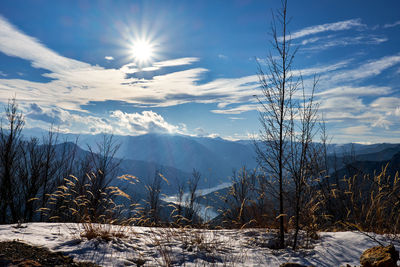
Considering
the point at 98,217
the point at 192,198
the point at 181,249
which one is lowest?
the point at 192,198

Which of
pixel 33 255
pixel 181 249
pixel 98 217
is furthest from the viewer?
pixel 98 217

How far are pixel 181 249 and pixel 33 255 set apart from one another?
1.90 metres

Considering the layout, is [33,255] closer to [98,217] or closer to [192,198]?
[98,217]

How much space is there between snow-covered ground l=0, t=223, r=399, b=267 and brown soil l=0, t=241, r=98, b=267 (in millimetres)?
131

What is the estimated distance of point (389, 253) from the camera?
2.57 meters

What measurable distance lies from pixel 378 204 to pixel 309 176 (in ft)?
4.92

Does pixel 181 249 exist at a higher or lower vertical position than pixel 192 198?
higher

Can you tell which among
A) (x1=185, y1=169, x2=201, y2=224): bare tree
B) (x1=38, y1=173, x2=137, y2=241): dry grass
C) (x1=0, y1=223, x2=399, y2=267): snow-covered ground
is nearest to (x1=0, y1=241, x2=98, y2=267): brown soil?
(x1=0, y1=223, x2=399, y2=267): snow-covered ground

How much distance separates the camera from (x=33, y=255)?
249 centimetres

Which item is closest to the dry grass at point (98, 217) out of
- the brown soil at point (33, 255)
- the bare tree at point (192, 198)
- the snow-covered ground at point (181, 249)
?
the snow-covered ground at point (181, 249)

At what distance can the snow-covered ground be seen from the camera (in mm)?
2883

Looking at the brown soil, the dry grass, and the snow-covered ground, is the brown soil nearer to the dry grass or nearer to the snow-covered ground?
the snow-covered ground

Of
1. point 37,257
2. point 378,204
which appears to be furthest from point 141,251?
point 378,204

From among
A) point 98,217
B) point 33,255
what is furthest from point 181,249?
point 33,255
